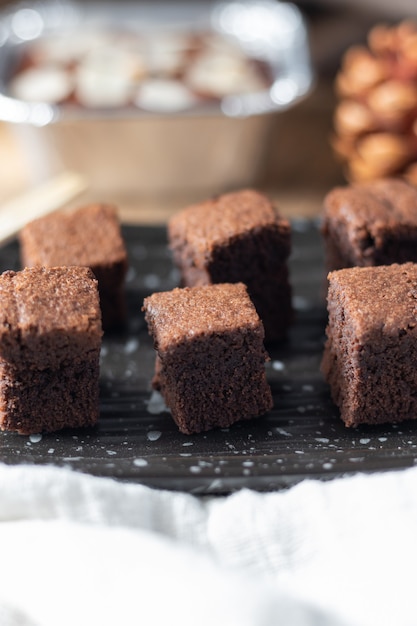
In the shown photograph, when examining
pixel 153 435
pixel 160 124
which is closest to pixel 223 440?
pixel 153 435

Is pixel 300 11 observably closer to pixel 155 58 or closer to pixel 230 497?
pixel 155 58

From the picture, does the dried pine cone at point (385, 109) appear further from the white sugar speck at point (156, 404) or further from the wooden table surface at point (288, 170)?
the white sugar speck at point (156, 404)

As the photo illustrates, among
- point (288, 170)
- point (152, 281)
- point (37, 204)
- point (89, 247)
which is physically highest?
point (288, 170)

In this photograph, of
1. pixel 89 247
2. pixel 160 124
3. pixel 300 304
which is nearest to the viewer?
pixel 89 247

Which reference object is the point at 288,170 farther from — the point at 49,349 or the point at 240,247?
the point at 49,349

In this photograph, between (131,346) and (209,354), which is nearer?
(209,354)

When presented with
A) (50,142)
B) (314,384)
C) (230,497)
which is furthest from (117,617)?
(50,142)

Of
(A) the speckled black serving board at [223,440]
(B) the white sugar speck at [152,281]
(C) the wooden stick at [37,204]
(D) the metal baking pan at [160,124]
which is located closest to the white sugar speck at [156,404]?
(A) the speckled black serving board at [223,440]
